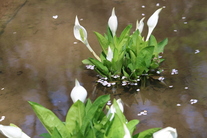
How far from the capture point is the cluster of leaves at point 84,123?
1603mm

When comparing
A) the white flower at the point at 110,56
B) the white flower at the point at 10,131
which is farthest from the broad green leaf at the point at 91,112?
the white flower at the point at 110,56

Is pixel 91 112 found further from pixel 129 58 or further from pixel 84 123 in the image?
pixel 129 58

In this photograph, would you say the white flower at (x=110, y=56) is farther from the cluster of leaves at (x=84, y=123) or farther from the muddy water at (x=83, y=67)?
the cluster of leaves at (x=84, y=123)

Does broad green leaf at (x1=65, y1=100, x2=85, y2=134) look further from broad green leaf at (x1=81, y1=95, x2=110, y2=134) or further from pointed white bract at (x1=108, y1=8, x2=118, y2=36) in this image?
pointed white bract at (x1=108, y1=8, x2=118, y2=36)

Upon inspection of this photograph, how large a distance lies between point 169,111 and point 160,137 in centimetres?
96

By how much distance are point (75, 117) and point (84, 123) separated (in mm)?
50

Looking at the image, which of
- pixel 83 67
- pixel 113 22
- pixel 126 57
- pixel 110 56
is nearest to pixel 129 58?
pixel 126 57

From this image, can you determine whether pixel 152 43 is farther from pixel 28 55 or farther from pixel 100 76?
pixel 28 55

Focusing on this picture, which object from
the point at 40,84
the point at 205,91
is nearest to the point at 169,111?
the point at 205,91

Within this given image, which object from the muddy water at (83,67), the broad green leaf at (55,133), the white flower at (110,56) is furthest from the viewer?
the white flower at (110,56)

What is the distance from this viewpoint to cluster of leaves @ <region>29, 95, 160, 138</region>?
63.1 inches

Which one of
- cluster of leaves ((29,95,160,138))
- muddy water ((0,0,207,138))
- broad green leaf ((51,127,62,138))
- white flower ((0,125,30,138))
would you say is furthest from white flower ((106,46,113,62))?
white flower ((0,125,30,138))

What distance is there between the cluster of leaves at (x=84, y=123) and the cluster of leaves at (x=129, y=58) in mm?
860

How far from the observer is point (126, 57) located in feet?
8.49
